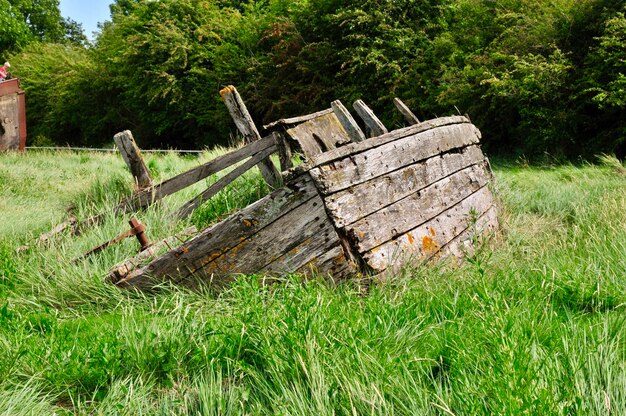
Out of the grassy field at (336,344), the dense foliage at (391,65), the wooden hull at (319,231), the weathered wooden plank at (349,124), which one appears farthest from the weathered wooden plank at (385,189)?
the dense foliage at (391,65)

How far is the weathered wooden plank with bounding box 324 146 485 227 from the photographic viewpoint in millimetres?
4156

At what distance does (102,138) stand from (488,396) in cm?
3043

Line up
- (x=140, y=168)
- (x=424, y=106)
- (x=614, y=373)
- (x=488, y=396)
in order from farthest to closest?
1. (x=424, y=106)
2. (x=140, y=168)
3. (x=614, y=373)
4. (x=488, y=396)

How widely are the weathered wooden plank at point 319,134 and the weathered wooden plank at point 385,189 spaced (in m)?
0.91

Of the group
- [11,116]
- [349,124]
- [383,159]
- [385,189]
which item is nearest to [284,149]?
[349,124]

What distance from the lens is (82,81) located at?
2953cm

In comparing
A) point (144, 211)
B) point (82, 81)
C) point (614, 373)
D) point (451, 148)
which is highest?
point (82, 81)

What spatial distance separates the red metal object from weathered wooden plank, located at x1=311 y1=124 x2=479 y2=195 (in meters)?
13.5

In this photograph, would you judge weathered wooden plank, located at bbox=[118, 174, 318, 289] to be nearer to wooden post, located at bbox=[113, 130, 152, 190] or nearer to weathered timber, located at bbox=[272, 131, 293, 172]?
weathered timber, located at bbox=[272, 131, 293, 172]

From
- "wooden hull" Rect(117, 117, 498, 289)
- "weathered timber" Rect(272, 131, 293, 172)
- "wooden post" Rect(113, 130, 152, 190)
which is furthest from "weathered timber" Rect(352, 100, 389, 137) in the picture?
"wooden post" Rect(113, 130, 152, 190)

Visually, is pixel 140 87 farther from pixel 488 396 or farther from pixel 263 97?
pixel 488 396

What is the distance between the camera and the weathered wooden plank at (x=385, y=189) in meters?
4.16

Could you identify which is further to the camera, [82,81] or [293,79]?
[82,81]

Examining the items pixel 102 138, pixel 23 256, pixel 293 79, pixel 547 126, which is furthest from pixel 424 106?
pixel 102 138
